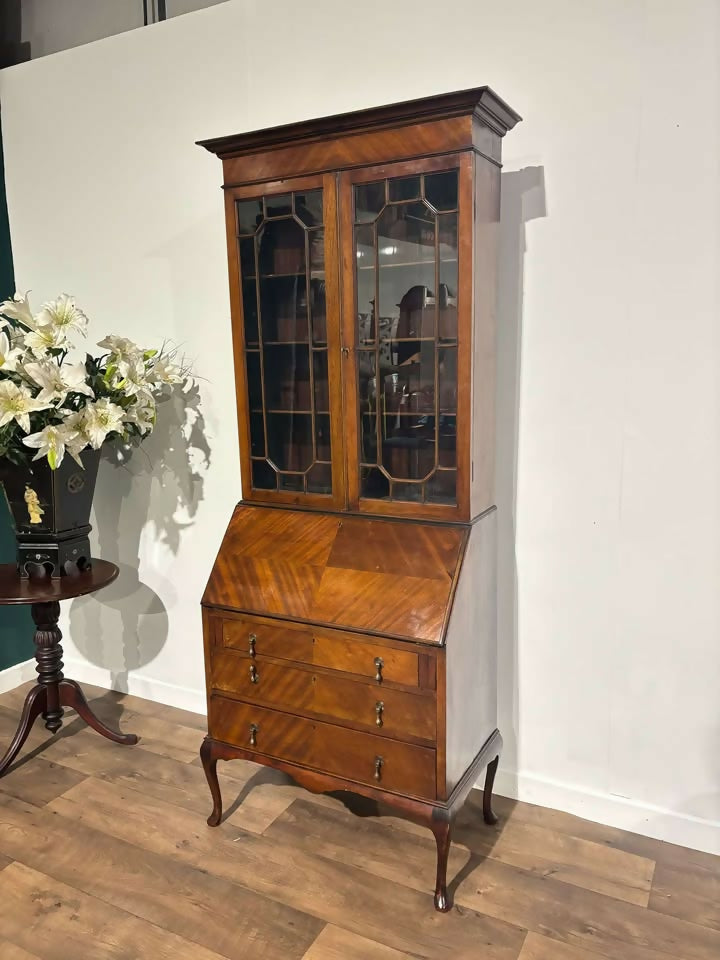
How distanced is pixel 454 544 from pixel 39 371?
4.43ft

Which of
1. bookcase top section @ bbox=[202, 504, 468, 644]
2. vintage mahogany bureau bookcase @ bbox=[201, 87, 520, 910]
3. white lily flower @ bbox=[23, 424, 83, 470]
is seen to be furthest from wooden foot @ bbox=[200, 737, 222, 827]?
white lily flower @ bbox=[23, 424, 83, 470]

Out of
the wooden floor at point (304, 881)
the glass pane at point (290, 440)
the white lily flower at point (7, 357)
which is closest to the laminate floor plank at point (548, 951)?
the wooden floor at point (304, 881)

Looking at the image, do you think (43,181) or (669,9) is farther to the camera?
(43,181)

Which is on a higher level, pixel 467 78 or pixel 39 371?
pixel 467 78

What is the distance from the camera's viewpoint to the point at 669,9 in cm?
194

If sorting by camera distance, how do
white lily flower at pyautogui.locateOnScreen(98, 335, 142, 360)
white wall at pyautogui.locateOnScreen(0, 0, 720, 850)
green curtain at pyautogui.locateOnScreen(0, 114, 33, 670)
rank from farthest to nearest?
green curtain at pyautogui.locateOnScreen(0, 114, 33, 670) < white lily flower at pyautogui.locateOnScreen(98, 335, 142, 360) < white wall at pyautogui.locateOnScreen(0, 0, 720, 850)

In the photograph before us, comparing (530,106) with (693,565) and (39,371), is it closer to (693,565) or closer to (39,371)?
(693,565)

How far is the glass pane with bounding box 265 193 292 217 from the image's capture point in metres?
2.12

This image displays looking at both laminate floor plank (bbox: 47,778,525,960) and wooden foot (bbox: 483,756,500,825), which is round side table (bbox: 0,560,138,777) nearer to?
laminate floor plank (bbox: 47,778,525,960)

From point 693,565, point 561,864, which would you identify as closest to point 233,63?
point 693,565

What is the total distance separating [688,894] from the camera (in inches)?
79.5

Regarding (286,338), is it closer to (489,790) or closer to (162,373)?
(162,373)

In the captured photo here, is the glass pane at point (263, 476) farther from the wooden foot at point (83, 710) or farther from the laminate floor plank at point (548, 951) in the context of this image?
the laminate floor plank at point (548, 951)

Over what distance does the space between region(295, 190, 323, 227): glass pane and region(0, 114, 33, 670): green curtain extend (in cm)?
173
